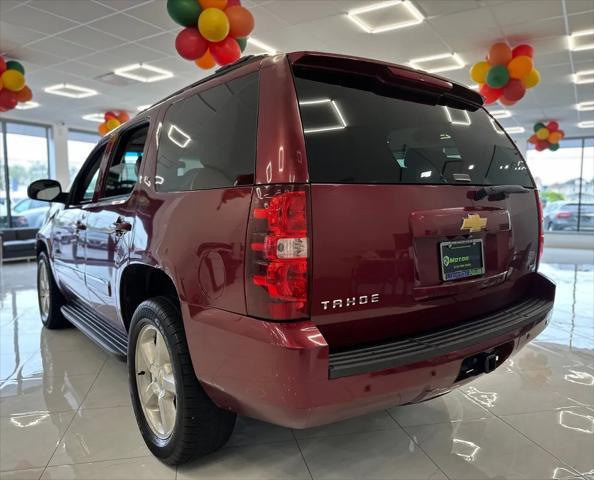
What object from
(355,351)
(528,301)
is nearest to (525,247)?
(528,301)

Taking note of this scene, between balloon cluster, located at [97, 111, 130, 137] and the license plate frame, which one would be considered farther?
balloon cluster, located at [97, 111, 130, 137]

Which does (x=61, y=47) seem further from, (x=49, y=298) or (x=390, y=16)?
(x=390, y=16)

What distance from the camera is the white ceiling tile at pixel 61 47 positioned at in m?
6.74

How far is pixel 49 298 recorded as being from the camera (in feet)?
12.9

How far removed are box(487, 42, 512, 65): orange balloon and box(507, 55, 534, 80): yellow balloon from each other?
0.10 m

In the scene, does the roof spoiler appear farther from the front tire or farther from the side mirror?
the side mirror

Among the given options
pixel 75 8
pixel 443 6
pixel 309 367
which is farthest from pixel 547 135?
pixel 309 367

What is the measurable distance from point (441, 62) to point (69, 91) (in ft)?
26.5

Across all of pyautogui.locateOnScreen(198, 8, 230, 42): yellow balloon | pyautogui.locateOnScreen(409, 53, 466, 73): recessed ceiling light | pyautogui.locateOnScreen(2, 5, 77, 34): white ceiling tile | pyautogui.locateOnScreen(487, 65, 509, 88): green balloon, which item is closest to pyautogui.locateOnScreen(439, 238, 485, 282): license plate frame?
pyautogui.locateOnScreen(198, 8, 230, 42): yellow balloon

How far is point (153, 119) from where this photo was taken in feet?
7.34

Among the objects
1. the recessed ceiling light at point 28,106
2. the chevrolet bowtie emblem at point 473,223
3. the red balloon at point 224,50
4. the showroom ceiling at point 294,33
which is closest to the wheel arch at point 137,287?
the chevrolet bowtie emblem at point 473,223

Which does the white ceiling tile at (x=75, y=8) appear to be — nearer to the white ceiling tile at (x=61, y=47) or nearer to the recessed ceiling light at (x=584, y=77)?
the white ceiling tile at (x=61, y=47)

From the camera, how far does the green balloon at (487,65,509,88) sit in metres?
6.55

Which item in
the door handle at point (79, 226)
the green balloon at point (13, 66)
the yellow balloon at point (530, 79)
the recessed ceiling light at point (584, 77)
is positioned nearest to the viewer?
the door handle at point (79, 226)
